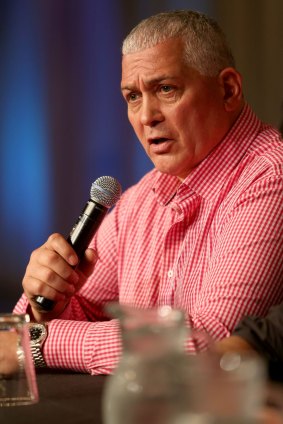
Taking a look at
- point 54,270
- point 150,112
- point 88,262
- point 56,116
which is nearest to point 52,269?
point 54,270

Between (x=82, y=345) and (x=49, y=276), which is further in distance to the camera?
(x=49, y=276)

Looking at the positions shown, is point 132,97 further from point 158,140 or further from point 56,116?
point 56,116

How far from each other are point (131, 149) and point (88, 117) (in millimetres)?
274

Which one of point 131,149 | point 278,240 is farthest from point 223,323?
point 131,149

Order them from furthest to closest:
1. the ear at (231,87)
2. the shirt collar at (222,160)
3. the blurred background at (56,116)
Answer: the blurred background at (56,116), the ear at (231,87), the shirt collar at (222,160)

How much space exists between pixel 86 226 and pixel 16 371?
1.70ft

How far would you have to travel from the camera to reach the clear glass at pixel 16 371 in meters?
1.30

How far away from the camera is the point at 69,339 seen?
1777 millimetres

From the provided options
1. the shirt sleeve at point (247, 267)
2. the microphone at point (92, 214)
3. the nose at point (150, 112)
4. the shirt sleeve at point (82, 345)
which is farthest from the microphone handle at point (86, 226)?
the nose at point (150, 112)

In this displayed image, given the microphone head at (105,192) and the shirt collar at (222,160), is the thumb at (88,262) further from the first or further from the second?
the shirt collar at (222,160)

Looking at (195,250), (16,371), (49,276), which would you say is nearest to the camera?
(16,371)

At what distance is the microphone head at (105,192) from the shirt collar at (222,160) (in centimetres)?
29

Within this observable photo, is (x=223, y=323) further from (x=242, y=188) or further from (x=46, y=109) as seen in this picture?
(x=46, y=109)

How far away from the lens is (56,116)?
13.0 ft
